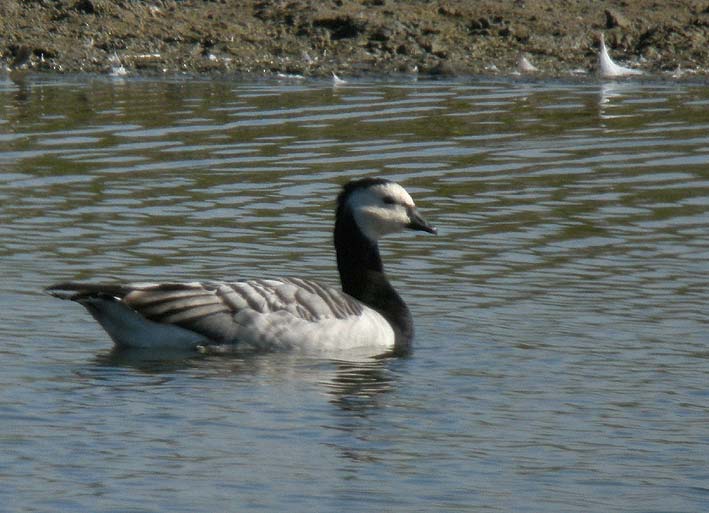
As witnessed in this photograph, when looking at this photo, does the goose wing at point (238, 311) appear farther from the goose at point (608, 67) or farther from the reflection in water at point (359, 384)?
the goose at point (608, 67)

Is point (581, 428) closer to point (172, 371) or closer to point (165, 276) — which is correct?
point (172, 371)

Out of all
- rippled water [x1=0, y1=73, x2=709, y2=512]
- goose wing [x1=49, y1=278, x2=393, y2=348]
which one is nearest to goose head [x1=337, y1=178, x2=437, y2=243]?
rippled water [x1=0, y1=73, x2=709, y2=512]

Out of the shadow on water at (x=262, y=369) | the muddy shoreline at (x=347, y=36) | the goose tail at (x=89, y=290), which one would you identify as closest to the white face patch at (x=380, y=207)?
the shadow on water at (x=262, y=369)

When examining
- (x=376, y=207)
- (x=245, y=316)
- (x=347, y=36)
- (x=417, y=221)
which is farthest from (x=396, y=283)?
(x=347, y=36)

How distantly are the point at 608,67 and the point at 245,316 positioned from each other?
13.8 meters

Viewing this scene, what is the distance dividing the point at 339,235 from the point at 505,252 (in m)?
2.12

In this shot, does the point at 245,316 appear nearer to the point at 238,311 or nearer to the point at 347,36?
the point at 238,311

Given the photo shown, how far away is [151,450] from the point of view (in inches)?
331

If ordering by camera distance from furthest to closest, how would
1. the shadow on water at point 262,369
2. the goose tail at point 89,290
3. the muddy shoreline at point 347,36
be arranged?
the muddy shoreline at point 347,36, the goose tail at point 89,290, the shadow on water at point 262,369

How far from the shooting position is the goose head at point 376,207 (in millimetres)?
11953

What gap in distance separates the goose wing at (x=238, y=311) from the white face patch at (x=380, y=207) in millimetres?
926

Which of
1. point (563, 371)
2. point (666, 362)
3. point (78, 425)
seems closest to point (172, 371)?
point (78, 425)

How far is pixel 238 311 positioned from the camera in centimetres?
1085

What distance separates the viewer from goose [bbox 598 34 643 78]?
23.7m
